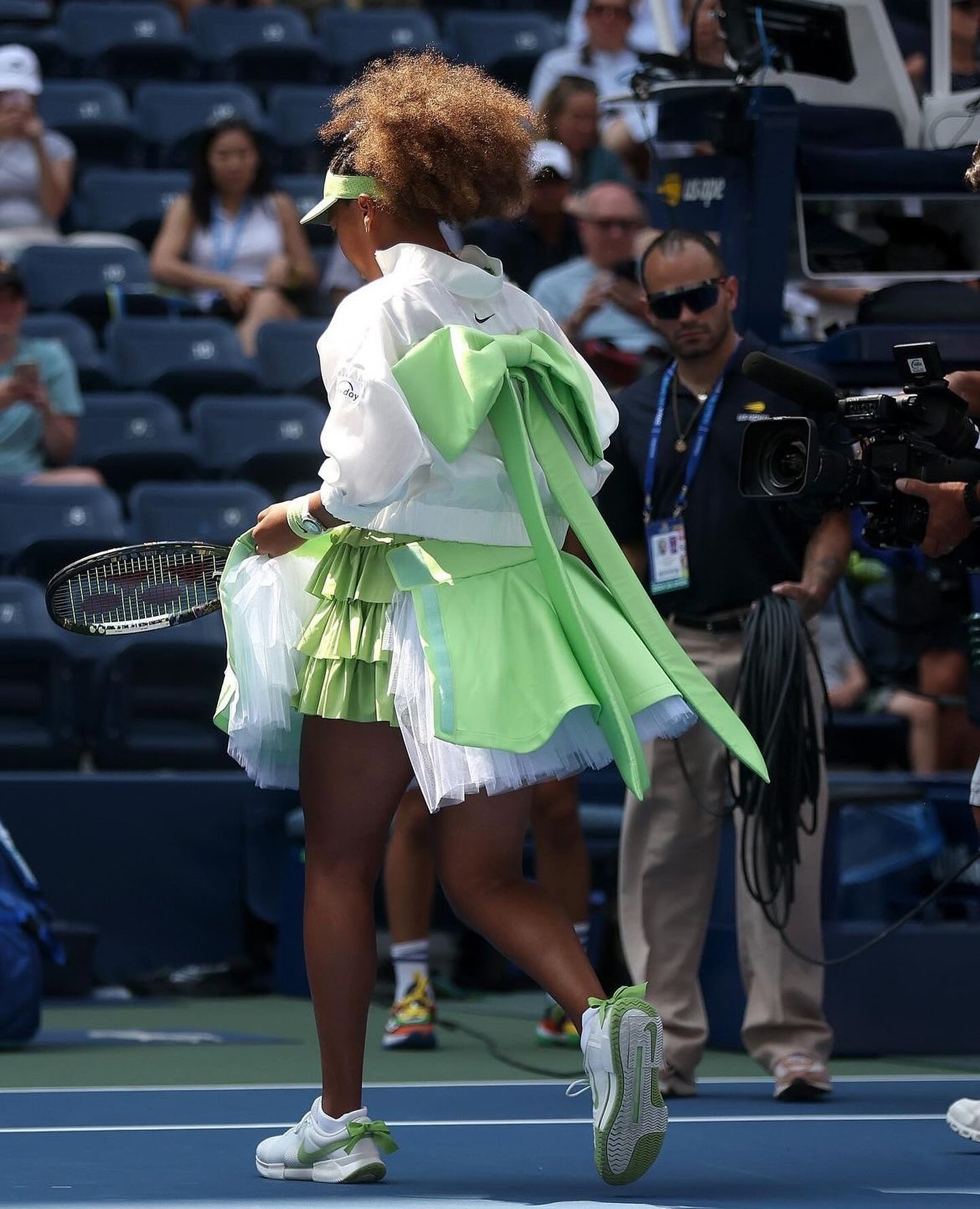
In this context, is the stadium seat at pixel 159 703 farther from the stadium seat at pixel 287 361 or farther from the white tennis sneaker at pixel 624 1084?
the white tennis sneaker at pixel 624 1084

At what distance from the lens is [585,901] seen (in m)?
5.70

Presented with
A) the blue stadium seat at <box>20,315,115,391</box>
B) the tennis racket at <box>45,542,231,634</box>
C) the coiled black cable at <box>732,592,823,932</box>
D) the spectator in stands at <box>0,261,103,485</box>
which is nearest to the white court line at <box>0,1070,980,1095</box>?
the coiled black cable at <box>732,592,823,932</box>

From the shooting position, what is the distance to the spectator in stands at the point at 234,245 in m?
9.42

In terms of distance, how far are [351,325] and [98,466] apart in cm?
491

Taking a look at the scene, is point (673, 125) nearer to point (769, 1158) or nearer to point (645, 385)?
point (645, 385)

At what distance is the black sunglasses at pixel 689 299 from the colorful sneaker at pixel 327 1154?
2.16 metres

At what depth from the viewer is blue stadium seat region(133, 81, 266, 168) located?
1114cm

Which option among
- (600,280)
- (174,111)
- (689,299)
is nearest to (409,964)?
(689,299)

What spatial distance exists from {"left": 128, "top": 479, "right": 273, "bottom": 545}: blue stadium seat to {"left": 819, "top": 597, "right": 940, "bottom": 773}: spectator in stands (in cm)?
218

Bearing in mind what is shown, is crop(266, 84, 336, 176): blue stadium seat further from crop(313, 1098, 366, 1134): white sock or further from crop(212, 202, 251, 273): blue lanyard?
crop(313, 1098, 366, 1134): white sock

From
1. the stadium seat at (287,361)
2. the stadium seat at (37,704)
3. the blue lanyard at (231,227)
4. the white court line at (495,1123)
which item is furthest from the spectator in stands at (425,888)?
the blue lanyard at (231,227)

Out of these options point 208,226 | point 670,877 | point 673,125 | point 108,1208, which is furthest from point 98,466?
point 108,1208

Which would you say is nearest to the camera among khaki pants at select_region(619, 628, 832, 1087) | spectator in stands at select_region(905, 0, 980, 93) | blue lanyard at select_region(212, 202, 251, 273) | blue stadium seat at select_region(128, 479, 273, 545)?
khaki pants at select_region(619, 628, 832, 1087)

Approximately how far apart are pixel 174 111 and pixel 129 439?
3557 mm
